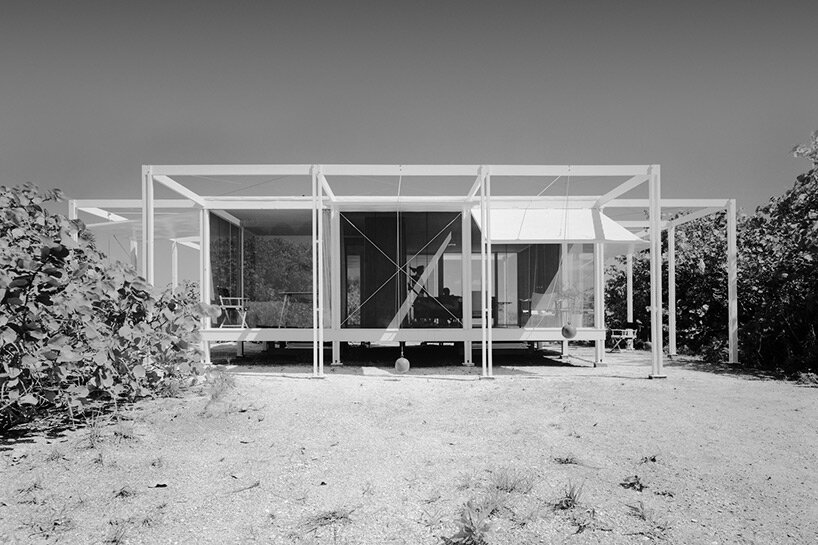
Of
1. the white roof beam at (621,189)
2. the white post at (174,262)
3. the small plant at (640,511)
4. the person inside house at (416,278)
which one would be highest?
the white roof beam at (621,189)

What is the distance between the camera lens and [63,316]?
4.64 meters

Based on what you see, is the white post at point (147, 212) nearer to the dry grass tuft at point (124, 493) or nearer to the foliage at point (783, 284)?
the dry grass tuft at point (124, 493)

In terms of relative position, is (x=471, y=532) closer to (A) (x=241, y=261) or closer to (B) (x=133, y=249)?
(A) (x=241, y=261)

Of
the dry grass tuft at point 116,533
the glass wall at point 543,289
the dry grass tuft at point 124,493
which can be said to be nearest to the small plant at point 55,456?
the dry grass tuft at point 124,493

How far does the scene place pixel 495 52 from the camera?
373 inches

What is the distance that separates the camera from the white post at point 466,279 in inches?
427

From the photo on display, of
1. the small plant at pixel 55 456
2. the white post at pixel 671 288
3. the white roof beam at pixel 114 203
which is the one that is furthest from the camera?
the white post at pixel 671 288

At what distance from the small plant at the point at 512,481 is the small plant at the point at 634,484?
0.59 metres

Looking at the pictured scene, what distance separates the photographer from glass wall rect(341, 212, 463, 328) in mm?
10938

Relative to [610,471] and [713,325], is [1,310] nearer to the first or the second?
[610,471]

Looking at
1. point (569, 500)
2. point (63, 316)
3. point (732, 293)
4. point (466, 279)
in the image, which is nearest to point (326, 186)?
point (466, 279)

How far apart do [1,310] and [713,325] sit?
1303 cm

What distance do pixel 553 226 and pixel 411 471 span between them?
7585 mm

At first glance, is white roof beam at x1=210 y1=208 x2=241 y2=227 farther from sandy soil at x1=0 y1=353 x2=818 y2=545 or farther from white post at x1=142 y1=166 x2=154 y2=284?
sandy soil at x1=0 y1=353 x2=818 y2=545
